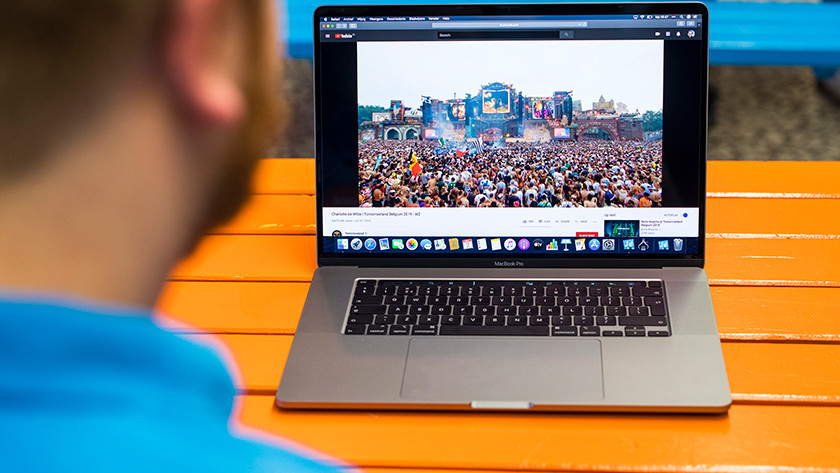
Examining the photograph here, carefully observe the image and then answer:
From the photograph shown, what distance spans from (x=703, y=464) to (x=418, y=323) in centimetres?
33

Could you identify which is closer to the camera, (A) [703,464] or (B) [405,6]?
(A) [703,464]

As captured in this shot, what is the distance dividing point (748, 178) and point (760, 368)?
562 millimetres

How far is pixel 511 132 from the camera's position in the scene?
1.02 m

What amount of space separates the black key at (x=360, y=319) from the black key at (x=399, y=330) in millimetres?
32

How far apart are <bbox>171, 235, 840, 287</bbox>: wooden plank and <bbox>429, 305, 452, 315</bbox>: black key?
198mm

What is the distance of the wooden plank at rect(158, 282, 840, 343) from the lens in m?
0.90

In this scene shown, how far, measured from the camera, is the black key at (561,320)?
89 cm

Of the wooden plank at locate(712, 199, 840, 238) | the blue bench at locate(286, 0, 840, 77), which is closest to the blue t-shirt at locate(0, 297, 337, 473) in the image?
the wooden plank at locate(712, 199, 840, 238)

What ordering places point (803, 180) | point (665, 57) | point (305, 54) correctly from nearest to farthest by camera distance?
point (665, 57)
point (803, 180)
point (305, 54)

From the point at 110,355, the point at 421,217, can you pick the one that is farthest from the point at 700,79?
the point at 110,355

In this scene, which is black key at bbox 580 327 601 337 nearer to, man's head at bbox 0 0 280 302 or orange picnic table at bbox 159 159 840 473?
orange picnic table at bbox 159 159 840 473

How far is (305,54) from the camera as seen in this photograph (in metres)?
2.63

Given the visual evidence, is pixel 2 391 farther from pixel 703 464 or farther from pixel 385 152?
pixel 385 152

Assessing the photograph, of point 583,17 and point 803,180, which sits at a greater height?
point 583,17
